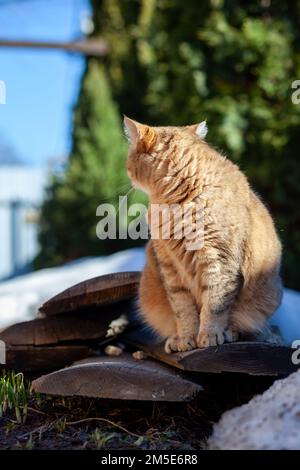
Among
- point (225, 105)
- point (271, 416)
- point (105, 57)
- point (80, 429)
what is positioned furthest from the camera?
point (105, 57)

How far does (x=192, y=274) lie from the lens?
2.85 metres

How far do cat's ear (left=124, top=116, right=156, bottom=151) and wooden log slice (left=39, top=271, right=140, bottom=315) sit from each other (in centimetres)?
66

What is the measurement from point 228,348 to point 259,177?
3.99 metres

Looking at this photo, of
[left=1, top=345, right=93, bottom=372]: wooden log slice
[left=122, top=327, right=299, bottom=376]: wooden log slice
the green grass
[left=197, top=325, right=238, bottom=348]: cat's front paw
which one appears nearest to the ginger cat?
[left=197, top=325, right=238, bottom=348]: cat's front paw

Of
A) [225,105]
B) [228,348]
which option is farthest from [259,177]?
[228,348]

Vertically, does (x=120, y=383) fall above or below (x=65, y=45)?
below

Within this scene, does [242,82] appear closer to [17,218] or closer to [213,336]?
[213,336]

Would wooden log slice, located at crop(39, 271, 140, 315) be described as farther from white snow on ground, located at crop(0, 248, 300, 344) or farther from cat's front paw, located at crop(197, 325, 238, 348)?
white snow on ground, located at crop(0, 248, 300, 344)

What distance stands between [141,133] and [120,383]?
109 centimetres

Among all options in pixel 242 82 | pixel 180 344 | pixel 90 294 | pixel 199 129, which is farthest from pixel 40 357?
pixel 242 82

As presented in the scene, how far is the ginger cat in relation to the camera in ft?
9.03

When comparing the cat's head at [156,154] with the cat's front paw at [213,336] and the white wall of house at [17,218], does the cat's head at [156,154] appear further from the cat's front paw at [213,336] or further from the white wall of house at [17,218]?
the white wall of house at [17,218]

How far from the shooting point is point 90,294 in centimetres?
315
